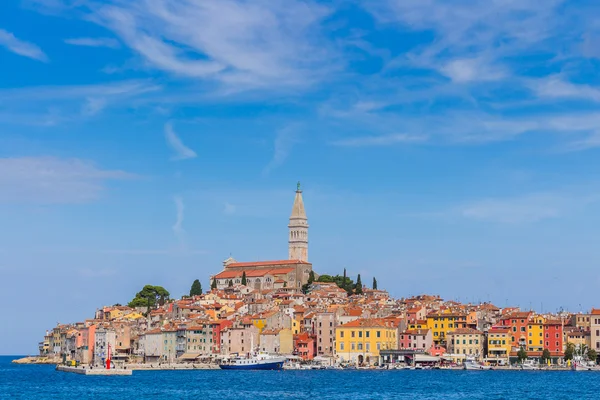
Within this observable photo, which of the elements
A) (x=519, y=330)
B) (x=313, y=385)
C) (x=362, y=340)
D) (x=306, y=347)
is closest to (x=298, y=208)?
(x=306, y=347)

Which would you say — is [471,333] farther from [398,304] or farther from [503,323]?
[398,304]

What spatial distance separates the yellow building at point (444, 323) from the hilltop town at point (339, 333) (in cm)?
8

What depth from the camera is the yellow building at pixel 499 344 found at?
79.6 metres

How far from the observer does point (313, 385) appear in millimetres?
58906

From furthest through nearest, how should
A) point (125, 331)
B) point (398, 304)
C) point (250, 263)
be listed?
point (250, 263) → point (398, 304) → point (125, 331)

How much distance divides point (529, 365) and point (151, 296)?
1943 inches

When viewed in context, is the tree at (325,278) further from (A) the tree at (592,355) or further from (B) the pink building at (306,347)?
(A) the tree at (592,355)

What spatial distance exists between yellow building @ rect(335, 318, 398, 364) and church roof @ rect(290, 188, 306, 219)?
4485cm

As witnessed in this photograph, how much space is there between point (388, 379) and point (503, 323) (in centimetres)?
1885

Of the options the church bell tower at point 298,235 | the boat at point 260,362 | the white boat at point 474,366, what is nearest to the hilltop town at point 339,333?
the white boat at point 474,366

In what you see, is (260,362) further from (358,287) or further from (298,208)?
(298,208)

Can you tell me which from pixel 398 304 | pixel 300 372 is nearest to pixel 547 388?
pixel 300 372

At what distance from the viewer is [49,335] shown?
369 feet

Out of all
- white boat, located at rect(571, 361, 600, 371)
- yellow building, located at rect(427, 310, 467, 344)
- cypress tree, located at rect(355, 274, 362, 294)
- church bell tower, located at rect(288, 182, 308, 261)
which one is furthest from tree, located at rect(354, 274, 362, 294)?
white boat, located at rect(571, 361, 600, 371)
